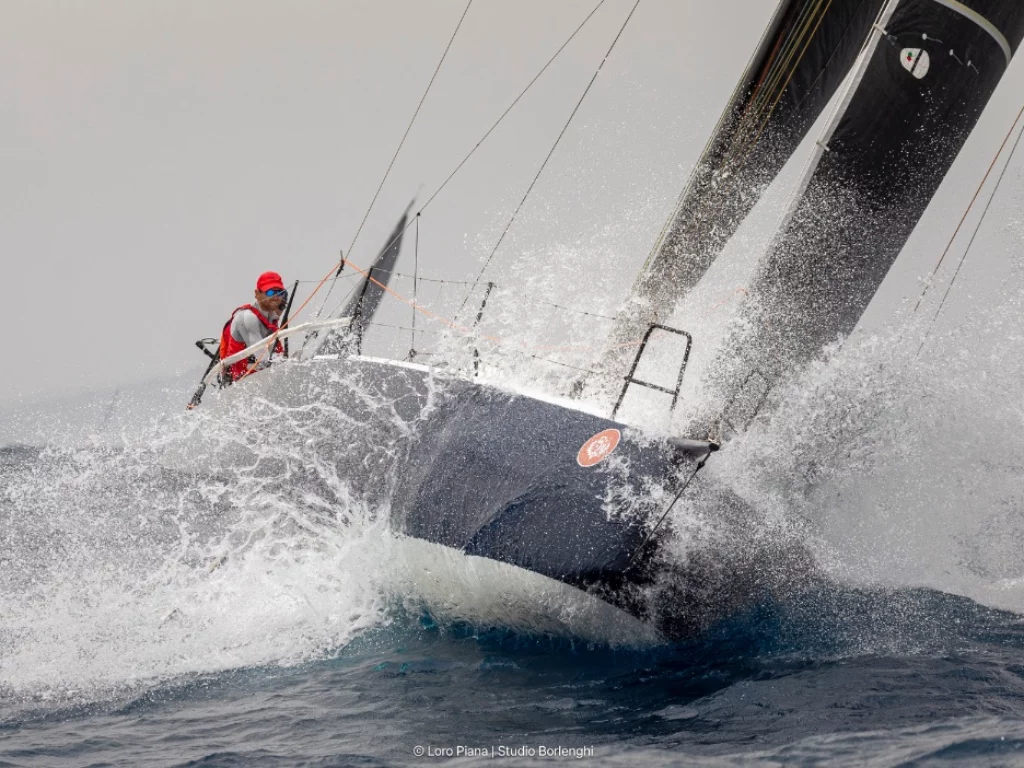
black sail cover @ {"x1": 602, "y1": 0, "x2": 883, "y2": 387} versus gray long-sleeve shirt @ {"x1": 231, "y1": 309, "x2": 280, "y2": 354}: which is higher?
black sail cover @ {"x1": 602, "y1": 0, "x2": 883, "y2": 387}

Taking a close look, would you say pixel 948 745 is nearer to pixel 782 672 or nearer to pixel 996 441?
pixel 782 672

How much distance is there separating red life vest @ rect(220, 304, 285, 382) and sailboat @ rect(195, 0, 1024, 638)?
Answer: 759 mm

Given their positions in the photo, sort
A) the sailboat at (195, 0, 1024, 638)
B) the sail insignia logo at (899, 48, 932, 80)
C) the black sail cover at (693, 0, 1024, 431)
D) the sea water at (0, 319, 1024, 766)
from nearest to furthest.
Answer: the sea water at (0, 319, 1024, 766) → the sailboat at (195, 0, 1024, 638) → the black sail cover at (693, 0, 1024, 431) → the sail insignia logo at (899, 48, 932, 80)

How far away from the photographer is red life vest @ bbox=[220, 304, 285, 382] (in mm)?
6812

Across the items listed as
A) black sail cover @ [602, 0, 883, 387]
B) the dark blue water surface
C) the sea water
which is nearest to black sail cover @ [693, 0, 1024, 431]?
the sea water

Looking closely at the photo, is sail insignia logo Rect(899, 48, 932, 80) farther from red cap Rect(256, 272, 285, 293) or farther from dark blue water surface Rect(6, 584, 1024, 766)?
red cap Rect(256, 272, 285, 293)

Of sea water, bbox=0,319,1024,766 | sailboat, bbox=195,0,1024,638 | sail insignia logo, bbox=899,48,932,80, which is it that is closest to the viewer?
sea water, bbox=0,319,1024,766

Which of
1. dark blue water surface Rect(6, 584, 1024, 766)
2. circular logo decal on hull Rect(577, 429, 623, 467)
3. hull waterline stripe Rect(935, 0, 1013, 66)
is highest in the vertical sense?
hull waterline stripe Rect(935, 0, 1013, 66)

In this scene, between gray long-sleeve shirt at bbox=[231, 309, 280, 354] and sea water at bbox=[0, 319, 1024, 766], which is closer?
sea water at bbox=[0, 319, 1024, 766]

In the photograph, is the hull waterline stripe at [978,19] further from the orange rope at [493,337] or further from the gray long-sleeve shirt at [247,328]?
the gray long-sleeve shirt at [247,328]

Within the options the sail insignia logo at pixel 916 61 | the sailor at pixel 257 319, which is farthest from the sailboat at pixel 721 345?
the sailor at pixel 257 319

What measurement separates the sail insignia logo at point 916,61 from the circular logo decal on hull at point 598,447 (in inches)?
122

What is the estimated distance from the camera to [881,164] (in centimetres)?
536

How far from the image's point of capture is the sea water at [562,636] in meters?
2.95
